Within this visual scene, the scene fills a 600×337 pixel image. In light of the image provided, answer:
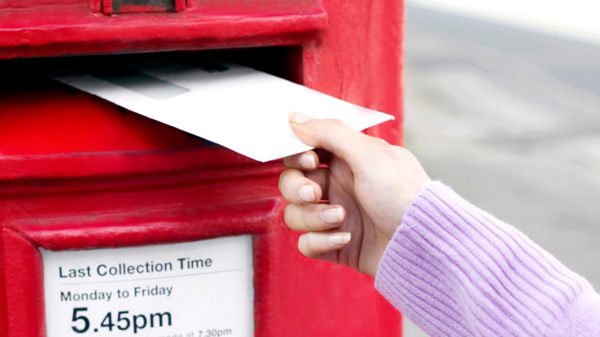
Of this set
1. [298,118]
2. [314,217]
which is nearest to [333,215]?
[314,217]

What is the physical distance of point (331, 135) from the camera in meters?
0.78

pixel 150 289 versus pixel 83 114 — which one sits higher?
pixel 83 114

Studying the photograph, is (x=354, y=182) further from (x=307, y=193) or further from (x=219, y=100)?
(x=219, y=100)

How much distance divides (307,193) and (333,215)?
59mm

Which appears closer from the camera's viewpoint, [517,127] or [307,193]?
[307,193]

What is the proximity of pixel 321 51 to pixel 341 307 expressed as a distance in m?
0.40

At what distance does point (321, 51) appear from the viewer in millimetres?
878

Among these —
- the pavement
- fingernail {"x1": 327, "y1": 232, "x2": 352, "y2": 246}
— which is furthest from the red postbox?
the pavement

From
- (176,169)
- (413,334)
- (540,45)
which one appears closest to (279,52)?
(176,169)

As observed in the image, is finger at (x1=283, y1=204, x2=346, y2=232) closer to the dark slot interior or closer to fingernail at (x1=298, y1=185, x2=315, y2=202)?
fingernail at (x1=298, y1=185, x2=315, y2=202)

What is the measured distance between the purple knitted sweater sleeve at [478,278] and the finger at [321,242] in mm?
67

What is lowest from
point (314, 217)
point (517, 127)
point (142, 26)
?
point (517, 127)

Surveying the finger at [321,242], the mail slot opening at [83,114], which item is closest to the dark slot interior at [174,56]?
the mail slot opening at [83,114]

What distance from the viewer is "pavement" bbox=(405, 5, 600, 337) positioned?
3027mm
